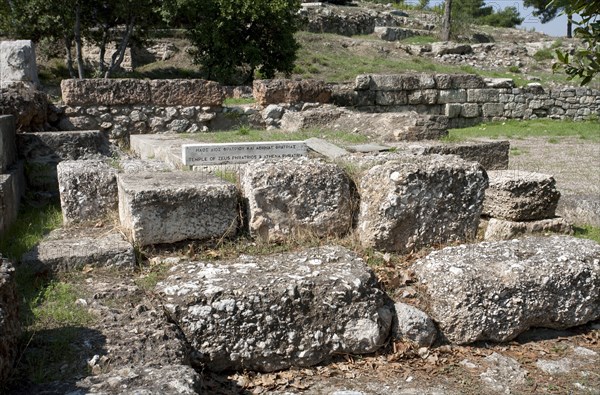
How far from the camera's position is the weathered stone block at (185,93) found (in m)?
8.47

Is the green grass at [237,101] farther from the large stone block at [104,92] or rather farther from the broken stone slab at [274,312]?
the broken stone slab at [274,312]

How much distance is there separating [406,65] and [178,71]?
25.1 feet

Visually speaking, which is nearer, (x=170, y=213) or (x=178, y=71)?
(x=170, y=213)

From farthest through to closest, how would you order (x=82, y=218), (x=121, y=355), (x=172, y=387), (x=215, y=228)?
1. (x=82, y=218)
2. (x=215, y=228)
3. (x=121, y=355)
4. (x=172, y=387)

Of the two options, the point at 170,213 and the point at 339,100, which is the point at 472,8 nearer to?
the point at 339,100

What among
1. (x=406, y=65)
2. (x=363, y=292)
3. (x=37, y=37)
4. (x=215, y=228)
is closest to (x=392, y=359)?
(x=363, y=292)

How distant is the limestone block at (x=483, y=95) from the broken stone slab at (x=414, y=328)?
1289 centimetres

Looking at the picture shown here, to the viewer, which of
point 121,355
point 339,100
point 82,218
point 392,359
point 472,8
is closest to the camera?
point 121,355

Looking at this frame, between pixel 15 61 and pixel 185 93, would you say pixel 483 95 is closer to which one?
pixel 185 93

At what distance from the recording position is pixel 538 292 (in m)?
4.02

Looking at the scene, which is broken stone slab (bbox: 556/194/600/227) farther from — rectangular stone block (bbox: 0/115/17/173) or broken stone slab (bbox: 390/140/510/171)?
rectangular stone block (bbox: 0/115/17/173)

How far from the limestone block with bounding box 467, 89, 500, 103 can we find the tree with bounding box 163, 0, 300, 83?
4732 millimetres

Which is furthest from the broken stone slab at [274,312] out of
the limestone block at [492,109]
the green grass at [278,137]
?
the limestone block at [492,109]

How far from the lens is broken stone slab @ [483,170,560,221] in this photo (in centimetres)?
537
